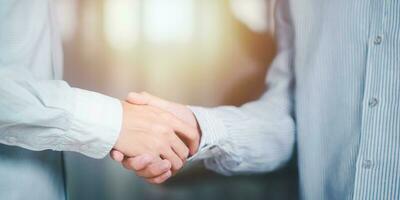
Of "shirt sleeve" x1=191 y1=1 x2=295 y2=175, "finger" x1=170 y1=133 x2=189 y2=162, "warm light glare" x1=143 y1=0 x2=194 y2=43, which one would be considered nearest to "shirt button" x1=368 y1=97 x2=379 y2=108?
"shirt sleeve" x1=191 y1=1 x2=295 y2=175

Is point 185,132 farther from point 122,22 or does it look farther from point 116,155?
point 122,22

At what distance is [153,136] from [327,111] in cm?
32

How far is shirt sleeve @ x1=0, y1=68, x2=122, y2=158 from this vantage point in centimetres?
52

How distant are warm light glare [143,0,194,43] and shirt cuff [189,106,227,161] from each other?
207 mm

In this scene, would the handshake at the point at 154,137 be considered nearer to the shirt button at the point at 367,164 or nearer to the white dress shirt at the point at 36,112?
the white dress shirt at the point at 36,112

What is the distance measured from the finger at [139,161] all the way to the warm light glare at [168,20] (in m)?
0.31

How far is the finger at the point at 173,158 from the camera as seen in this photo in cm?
68

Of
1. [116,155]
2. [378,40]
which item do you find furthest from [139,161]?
[378,40]

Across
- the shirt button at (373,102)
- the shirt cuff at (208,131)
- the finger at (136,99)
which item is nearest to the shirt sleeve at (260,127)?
the shirt cuff at (208,131)

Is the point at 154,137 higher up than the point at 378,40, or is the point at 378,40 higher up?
the point at 378,40

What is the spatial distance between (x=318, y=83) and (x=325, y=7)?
0.47 ft

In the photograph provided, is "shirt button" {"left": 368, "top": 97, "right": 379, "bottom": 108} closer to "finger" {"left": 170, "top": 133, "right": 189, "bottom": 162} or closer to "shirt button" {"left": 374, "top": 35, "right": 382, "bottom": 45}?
"shirt button" {"left": 374, "top": 35, "right": 382, "bottom": 45}

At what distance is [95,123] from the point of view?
0.57 metres

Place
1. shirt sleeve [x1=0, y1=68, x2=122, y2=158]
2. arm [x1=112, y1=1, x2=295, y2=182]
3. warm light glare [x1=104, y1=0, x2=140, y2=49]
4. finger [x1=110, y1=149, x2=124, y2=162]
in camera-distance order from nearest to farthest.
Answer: shirt sleeve [x1=0, y1=68, x2=122, y2=158]
finger [x1=110, y1=149, x2=124, y2=162]
arm [x1=112, y1=1, x2=295, y2=182]
warm light glare [x1=104, y1=0, x2=140, y2=49]
